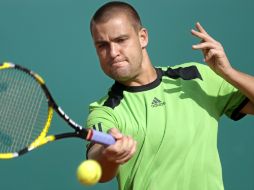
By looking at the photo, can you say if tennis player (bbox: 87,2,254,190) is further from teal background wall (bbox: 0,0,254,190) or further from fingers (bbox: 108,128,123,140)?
teal background wall (bbox: 0,0,254,190)

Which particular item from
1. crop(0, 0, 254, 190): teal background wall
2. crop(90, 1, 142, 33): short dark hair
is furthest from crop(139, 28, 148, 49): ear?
crop(0, 0, 254, 190): teal background wall

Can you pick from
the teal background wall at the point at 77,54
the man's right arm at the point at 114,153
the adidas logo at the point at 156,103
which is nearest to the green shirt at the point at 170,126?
the adidas logo at the point at 156,103

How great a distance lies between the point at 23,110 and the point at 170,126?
0.43 m

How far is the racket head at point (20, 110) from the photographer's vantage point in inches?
59.8

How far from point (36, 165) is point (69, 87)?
0.37 meters

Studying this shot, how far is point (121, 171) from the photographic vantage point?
1540 millimetres

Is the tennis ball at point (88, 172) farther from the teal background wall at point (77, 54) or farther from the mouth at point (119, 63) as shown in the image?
the teal background wall at point (77, 54)

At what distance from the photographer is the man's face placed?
1.51m

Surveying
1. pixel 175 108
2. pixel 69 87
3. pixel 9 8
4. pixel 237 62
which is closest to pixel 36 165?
pixel 69 87

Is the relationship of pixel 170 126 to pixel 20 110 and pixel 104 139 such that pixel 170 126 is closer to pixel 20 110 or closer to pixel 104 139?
pixel 104 139

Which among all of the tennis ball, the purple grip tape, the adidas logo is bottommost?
the tennis ball

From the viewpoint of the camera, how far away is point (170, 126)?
1.50 metres

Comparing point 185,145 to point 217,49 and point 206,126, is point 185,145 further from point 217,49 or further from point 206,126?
point 217,49

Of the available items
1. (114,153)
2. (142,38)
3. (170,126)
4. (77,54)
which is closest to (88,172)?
(114,153)
